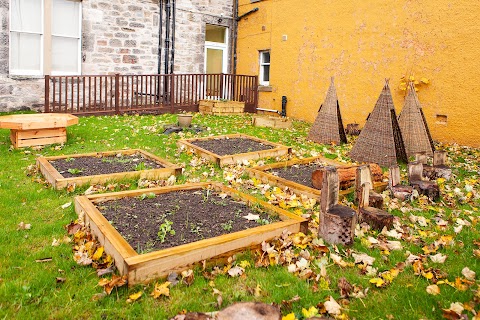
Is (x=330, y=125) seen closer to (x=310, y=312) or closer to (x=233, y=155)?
(x=233, y=155)

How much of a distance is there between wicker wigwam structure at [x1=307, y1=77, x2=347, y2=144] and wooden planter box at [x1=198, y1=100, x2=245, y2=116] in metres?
4.04

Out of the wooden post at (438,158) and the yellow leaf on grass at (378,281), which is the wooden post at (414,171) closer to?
the wooden post at (438,158)

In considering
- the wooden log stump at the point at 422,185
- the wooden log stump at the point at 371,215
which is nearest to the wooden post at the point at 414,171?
the wooden log stump at the point at 422,185

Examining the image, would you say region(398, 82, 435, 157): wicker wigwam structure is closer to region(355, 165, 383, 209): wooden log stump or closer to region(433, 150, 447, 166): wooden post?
region(433, 150, 447, 166): wooden post

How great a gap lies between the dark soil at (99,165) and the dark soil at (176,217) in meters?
1.25

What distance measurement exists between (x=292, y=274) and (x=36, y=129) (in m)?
5.26

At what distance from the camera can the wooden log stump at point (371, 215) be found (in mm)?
3492

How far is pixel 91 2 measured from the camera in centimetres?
1109

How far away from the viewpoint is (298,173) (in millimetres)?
5250

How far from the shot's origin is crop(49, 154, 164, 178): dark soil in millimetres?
4844

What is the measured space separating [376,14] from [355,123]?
8.71 feet

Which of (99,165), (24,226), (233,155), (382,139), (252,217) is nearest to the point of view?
(24,226)

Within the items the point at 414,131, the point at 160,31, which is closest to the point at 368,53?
the point at 414,131

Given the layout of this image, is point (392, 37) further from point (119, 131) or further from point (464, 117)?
point (119, 131)
